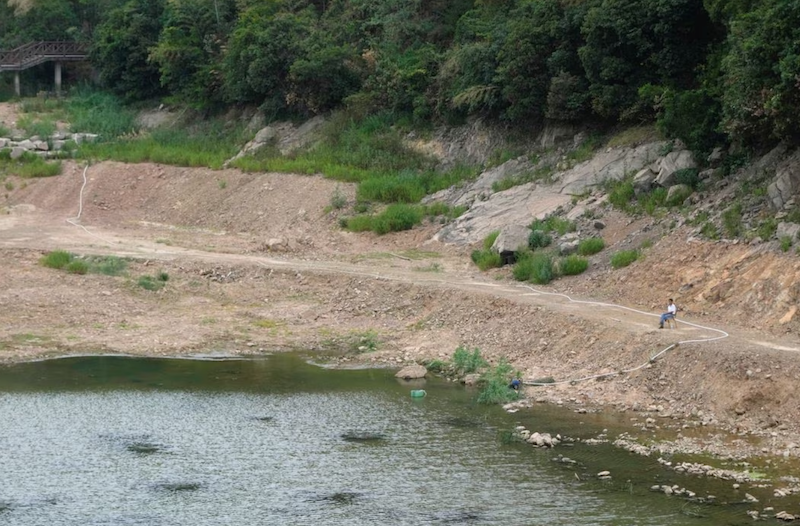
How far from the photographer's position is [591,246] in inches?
1273

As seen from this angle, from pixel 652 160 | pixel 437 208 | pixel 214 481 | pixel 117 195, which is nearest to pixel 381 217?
pixel 437 208

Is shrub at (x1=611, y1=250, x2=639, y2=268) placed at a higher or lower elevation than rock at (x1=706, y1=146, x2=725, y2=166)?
lower

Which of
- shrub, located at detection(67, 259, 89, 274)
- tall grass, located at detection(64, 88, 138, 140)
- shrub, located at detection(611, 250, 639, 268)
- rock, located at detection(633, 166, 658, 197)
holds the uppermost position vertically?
tall grass, located at detection(64, 88, 138, 140)

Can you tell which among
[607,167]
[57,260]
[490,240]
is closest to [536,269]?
[490,240]

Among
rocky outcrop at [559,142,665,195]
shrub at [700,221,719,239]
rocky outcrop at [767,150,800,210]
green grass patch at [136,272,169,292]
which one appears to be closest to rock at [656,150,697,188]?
rocky outcrop at [559,142,665,195]

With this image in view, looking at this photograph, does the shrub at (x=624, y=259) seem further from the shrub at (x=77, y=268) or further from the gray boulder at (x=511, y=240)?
the shrub at (x=77, y=268)

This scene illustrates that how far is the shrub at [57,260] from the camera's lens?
3484cm

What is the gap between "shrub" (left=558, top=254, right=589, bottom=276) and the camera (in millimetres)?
31750

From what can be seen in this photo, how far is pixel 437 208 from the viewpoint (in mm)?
38812

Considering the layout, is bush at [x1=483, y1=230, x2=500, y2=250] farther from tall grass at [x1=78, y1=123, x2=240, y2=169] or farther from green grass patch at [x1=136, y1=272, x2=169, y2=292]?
tall grass at [x1=78, y1=123, x2=240, y2=169]

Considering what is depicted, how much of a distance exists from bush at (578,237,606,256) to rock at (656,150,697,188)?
8.30 feet

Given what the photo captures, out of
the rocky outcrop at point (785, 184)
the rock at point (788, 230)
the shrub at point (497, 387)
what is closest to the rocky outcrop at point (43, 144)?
the shrub at point (497, 387)

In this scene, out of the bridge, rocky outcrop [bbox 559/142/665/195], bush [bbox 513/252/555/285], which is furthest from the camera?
the bridge

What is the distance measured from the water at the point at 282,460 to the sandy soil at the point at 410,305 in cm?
238
